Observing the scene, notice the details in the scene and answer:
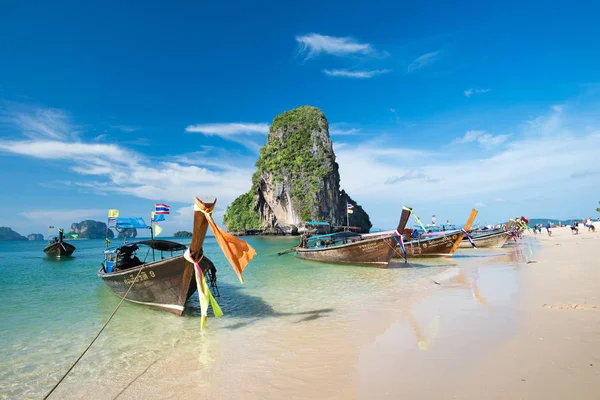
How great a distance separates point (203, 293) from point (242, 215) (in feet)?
303

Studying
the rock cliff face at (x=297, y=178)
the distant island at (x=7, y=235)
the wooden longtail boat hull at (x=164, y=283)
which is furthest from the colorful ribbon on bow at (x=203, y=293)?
the distant island at (x=7, y=235)

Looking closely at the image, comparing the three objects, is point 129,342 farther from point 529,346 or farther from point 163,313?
point 529,346

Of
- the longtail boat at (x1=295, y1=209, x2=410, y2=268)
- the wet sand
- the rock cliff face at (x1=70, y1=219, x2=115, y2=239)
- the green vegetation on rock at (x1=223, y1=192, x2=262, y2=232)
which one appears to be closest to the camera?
the wet sand

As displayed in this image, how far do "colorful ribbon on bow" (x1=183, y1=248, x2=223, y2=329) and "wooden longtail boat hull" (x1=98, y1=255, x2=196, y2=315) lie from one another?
402mm

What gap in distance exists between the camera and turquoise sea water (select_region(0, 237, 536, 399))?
5465 mm

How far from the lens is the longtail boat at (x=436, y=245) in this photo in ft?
64.8

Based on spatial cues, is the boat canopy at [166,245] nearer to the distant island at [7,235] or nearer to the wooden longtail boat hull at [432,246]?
the wooden longtail boat hull at [432,246]

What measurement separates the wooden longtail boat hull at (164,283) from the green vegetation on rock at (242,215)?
78314 mm

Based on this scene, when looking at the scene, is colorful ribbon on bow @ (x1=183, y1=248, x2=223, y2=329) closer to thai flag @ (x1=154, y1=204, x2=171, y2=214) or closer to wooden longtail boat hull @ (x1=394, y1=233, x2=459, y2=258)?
thai flag @ (x1=154, y1=204, x2=171, y2=214)

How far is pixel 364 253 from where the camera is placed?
1702cm

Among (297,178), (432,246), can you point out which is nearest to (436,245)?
(432,246)

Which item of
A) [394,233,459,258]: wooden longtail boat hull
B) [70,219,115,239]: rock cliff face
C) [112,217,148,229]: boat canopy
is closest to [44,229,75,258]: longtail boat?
[112,217,148,229]: boat canopy

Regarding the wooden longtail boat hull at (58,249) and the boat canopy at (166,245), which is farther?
the wooden longtail boat hull at (58,249)

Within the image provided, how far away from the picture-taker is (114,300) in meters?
11.2
